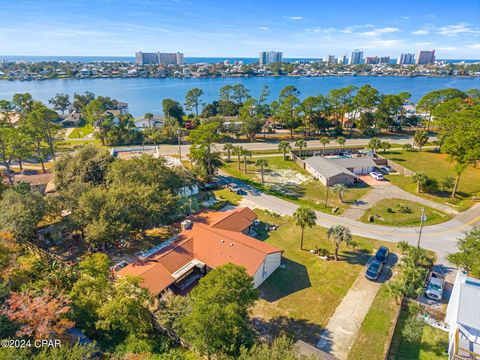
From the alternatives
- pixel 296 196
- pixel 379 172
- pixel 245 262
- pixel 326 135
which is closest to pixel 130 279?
pixel 245 262

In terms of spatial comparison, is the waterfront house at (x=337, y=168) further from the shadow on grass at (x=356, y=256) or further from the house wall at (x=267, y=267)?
the house wall at (x=267, y=267)

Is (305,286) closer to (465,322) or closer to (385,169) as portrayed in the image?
(465,322)

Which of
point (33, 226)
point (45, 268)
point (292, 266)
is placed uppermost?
point (33, 226)

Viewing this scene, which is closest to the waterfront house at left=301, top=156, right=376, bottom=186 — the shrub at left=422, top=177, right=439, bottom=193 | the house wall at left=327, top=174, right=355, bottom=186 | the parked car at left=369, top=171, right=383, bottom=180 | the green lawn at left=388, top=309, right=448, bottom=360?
the house wall at left=327, top=174, right=355, bottom=186

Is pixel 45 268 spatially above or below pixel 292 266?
above

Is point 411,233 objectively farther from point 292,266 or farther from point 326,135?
point 326,135

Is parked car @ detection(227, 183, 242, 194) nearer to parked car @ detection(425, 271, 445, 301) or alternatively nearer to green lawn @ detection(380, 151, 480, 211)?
green lawn @ detection(380, 151, 480, 211)
